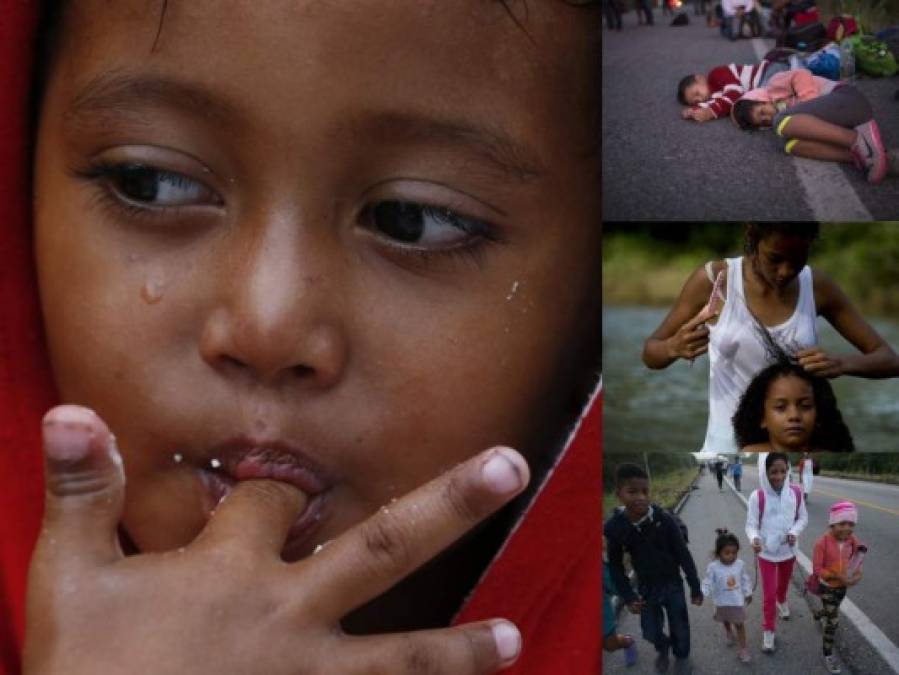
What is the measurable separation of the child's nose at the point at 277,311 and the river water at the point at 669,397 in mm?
599

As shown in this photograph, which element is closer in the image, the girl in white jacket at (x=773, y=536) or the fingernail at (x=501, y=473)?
the fingernail at (x=501, y=473)

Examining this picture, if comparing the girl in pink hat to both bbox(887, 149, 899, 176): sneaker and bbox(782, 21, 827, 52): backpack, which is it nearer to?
bbox(887, 149, 899, 176): sneaker

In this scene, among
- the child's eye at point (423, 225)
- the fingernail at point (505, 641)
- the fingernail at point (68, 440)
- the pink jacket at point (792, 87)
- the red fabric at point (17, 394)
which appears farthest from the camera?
the pink jacket at point (792, 87)

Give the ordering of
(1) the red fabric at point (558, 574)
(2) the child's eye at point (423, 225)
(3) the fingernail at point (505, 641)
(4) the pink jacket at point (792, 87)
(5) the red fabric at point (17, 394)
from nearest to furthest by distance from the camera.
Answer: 1. (3) the fingernail at point (505, 641)
2. (2) the child's eye at point (423, 225)
3. (5) the red fabric at point (17, 394)
4. (1) the red fabric at point (558, 574)
5. (4) the pink jacket at point (792, 87)

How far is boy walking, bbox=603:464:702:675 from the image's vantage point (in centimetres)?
193

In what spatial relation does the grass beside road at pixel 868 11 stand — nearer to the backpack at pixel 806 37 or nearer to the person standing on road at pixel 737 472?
the backpack at pixel 806 37

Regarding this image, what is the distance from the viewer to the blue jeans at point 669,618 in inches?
76.6

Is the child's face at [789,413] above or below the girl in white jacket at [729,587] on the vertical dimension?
above

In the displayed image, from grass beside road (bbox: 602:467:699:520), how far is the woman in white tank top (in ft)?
0.43

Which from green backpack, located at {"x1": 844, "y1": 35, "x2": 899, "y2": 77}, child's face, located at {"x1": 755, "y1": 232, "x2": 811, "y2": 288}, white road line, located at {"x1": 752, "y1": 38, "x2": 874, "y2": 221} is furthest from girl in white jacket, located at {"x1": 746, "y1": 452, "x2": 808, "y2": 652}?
green backpack, located at {"x1": 844, "y1": 35, "x2": 899, "y2": 77}

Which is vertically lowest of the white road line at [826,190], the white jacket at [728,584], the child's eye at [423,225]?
the white jacket at [728,584]

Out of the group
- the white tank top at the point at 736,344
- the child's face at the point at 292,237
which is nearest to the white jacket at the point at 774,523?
the white tank top at the point at 736,344

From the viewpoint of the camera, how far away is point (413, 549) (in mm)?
1309

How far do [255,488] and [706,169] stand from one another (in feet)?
3.32
